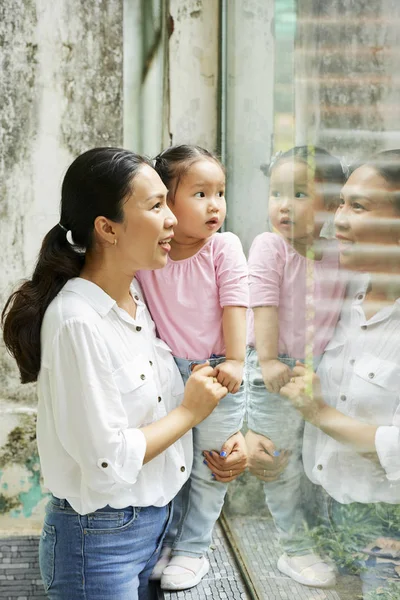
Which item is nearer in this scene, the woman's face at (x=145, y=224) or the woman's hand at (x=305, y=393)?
the woman's hand at (x=305, y=393)

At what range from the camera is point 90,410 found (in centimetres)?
187

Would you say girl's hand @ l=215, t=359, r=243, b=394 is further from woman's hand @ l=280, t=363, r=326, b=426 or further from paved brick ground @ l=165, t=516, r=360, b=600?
paved brick ground @ l=165, t=516, r=360, b=600

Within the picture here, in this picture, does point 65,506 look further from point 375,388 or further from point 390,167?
point 390,167

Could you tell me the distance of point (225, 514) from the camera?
324cm

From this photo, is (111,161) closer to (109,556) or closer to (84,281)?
(84,281)

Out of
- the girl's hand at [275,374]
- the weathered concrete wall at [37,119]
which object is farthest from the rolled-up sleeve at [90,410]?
the weathered concrete wall at [37,119]

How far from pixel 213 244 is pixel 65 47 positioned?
1607 millimetres

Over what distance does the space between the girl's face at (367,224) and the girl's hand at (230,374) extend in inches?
26.0

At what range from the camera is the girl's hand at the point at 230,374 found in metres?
2.15

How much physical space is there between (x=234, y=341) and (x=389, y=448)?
908 millimetres

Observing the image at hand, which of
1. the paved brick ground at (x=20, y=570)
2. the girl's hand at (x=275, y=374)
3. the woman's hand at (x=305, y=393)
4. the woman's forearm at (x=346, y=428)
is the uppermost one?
the woman's forearm at (x=346, y=428)

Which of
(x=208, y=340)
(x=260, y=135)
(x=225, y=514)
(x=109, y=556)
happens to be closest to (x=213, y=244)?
(x=208, y=340)

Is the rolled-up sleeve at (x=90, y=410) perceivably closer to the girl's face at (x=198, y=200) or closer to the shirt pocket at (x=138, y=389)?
the shirt pocket at (x=138, y=389)

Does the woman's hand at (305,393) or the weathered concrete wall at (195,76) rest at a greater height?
the weathered concrete wall at (195,76)
